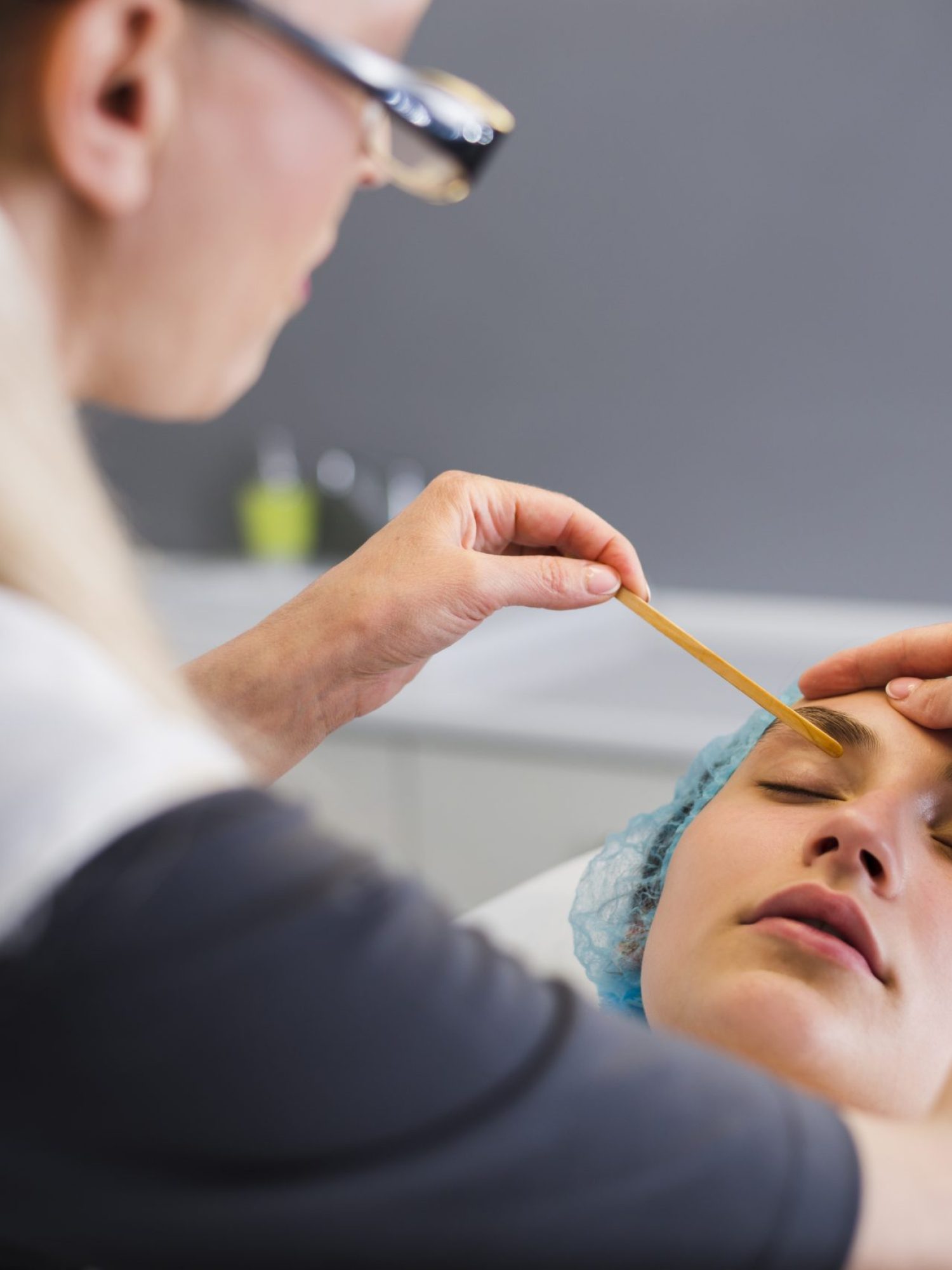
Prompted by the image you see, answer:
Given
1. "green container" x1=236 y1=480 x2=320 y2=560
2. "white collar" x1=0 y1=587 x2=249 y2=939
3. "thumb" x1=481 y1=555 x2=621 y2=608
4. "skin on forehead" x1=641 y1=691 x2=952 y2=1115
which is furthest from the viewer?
"green container" x1=236 y1=480 x2=320 y2=560

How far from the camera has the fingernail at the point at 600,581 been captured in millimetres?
1134

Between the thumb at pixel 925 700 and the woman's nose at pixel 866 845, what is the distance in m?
0.09

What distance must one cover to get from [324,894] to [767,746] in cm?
84

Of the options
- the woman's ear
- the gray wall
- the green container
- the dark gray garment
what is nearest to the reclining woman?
the dark gray garment

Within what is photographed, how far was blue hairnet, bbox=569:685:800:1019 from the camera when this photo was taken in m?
1.41

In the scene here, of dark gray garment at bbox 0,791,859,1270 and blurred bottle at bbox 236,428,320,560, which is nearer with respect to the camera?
dark gray garment at bbox 0,791,859,1270

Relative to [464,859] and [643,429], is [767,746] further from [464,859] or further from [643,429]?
[643,429]

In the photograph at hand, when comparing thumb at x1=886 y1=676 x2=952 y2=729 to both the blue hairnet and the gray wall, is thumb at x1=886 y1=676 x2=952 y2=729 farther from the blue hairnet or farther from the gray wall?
the gray wall

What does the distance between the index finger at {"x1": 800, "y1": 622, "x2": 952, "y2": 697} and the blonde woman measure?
25.7 inches

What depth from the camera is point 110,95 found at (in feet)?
1.94

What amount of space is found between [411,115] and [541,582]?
509 millimetres

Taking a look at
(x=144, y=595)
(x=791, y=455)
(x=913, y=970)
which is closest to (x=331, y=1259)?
(x=144, y=595)

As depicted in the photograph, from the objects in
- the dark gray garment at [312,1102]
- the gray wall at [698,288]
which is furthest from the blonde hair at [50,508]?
the gray wall at [698,288]

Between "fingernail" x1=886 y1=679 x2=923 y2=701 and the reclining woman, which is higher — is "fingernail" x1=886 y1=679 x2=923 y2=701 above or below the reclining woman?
above
